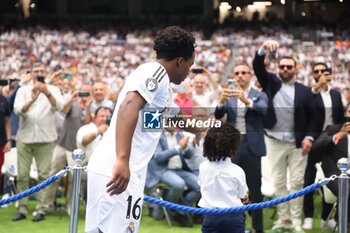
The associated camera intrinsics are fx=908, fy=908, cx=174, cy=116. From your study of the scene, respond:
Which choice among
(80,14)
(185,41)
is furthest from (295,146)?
(80,14)

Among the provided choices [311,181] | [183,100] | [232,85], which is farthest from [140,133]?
[183,100]

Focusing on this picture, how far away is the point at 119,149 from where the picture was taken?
430 centimetres

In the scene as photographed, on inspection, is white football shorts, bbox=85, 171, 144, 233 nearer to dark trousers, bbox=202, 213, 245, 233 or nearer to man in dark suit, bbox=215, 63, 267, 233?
dark trousers, bbox=202, 213, 245, 233

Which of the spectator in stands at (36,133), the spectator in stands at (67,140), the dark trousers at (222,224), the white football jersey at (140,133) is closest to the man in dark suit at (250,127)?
the spectator in stands at (67,140)

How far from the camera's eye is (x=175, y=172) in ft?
32.0

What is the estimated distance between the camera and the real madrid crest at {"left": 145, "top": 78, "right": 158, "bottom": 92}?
442 cm

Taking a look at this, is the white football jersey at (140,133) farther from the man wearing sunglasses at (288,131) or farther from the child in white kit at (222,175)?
the man wearing sunglasses at (288,131)

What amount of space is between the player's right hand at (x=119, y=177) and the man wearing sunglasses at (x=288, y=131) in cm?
487

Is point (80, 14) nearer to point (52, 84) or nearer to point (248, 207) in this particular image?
point (52, 84)

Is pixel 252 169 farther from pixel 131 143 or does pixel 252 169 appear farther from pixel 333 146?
pixel 131 143

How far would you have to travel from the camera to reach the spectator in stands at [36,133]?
9914 mm

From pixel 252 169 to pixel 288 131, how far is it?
0.62 meters

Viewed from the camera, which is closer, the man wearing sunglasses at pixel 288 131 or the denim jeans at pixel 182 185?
the man wearing sunglasses at pixel 288 131

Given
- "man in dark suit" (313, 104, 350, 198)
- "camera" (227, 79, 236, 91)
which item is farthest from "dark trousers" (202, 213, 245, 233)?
"man in dark suit" (313, 104, 350, 198)
